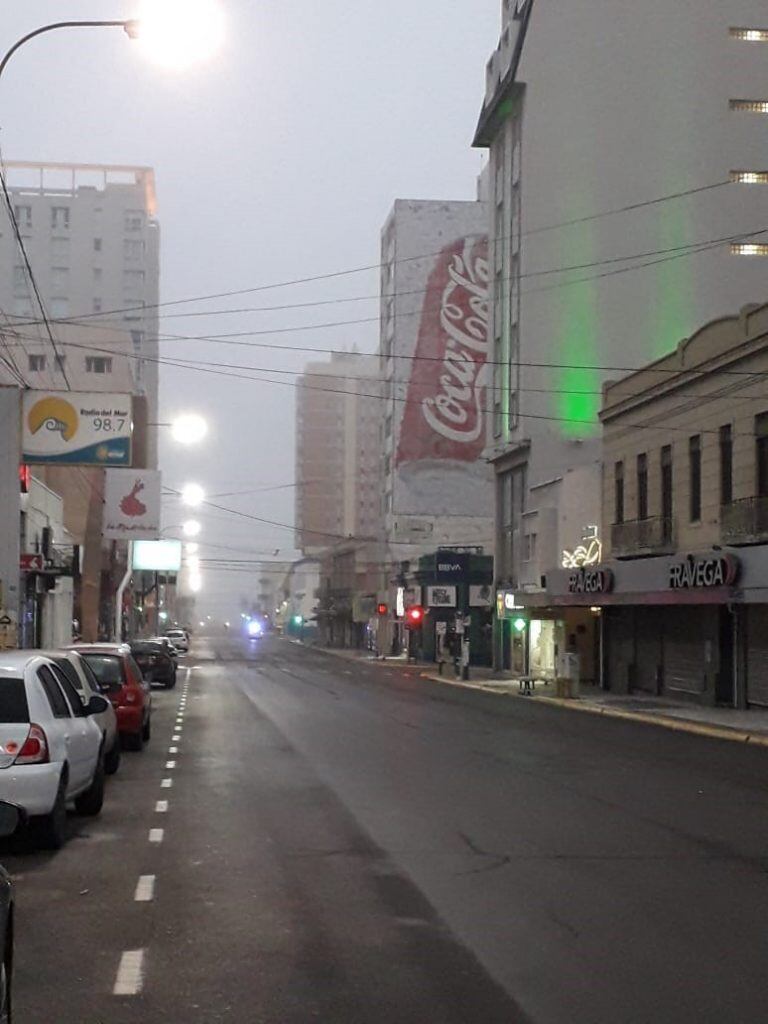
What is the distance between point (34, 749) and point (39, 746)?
0.21 ft

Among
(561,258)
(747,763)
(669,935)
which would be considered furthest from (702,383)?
(669,935)

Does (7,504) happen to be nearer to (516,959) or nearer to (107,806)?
(107,806)

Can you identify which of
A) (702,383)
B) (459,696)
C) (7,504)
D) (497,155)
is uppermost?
(497,155)

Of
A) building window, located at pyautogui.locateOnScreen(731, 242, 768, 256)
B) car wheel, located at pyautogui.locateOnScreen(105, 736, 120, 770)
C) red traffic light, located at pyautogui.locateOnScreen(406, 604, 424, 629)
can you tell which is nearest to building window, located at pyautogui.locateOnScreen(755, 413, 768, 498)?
car wheel, located at pyautogui.locateOnScreen(105, 736, 120, 770)

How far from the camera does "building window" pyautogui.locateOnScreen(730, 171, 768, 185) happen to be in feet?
190

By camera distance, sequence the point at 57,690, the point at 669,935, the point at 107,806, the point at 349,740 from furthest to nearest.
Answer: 1. the point at 349,740
2. the point at 107,806
3. the point at 57,690
4. the point at 669,935

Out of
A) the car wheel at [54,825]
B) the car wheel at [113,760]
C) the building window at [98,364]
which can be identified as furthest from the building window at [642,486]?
the building window at [98,364]

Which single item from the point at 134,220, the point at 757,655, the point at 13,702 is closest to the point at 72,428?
the point at 757,655

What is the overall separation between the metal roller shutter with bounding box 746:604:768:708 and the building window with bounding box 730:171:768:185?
2788 cm

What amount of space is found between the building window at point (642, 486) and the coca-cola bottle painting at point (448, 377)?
45795 mm

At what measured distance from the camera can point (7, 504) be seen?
3192 cm

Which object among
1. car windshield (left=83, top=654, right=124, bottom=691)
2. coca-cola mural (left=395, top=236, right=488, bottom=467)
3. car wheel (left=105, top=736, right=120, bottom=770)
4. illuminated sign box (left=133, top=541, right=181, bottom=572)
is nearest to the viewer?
car wheel (left=105, top=736, right=120, bottom=770)

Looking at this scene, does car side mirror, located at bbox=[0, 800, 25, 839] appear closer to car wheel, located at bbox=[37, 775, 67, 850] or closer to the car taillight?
the car taillight

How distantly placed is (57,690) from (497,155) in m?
56.7
